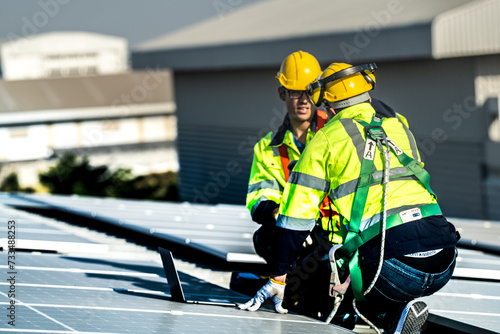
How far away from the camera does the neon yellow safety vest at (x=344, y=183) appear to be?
389 centimetres

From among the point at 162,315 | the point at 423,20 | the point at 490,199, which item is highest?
the point at 423,20

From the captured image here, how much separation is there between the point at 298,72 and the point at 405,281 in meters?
1.87

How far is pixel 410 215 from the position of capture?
12.9 ft

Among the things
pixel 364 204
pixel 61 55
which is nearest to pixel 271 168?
pixel 364 204

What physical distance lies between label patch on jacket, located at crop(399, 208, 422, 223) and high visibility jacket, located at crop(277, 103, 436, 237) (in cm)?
2

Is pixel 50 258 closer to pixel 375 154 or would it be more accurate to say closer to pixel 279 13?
pixel 375 154

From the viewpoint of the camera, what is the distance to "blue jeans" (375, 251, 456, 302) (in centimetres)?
393

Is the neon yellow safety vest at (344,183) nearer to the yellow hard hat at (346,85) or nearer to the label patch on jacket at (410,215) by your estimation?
the label patch on jacket at (410,215)

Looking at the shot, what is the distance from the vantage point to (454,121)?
13.2 metres

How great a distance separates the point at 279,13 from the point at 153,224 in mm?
13162

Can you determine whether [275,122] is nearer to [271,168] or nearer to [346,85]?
[271,168]

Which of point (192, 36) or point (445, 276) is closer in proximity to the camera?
point (445, 276)

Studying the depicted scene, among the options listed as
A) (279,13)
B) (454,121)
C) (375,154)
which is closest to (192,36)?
(279,13)

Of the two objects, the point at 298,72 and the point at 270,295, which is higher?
the point at 298,72
